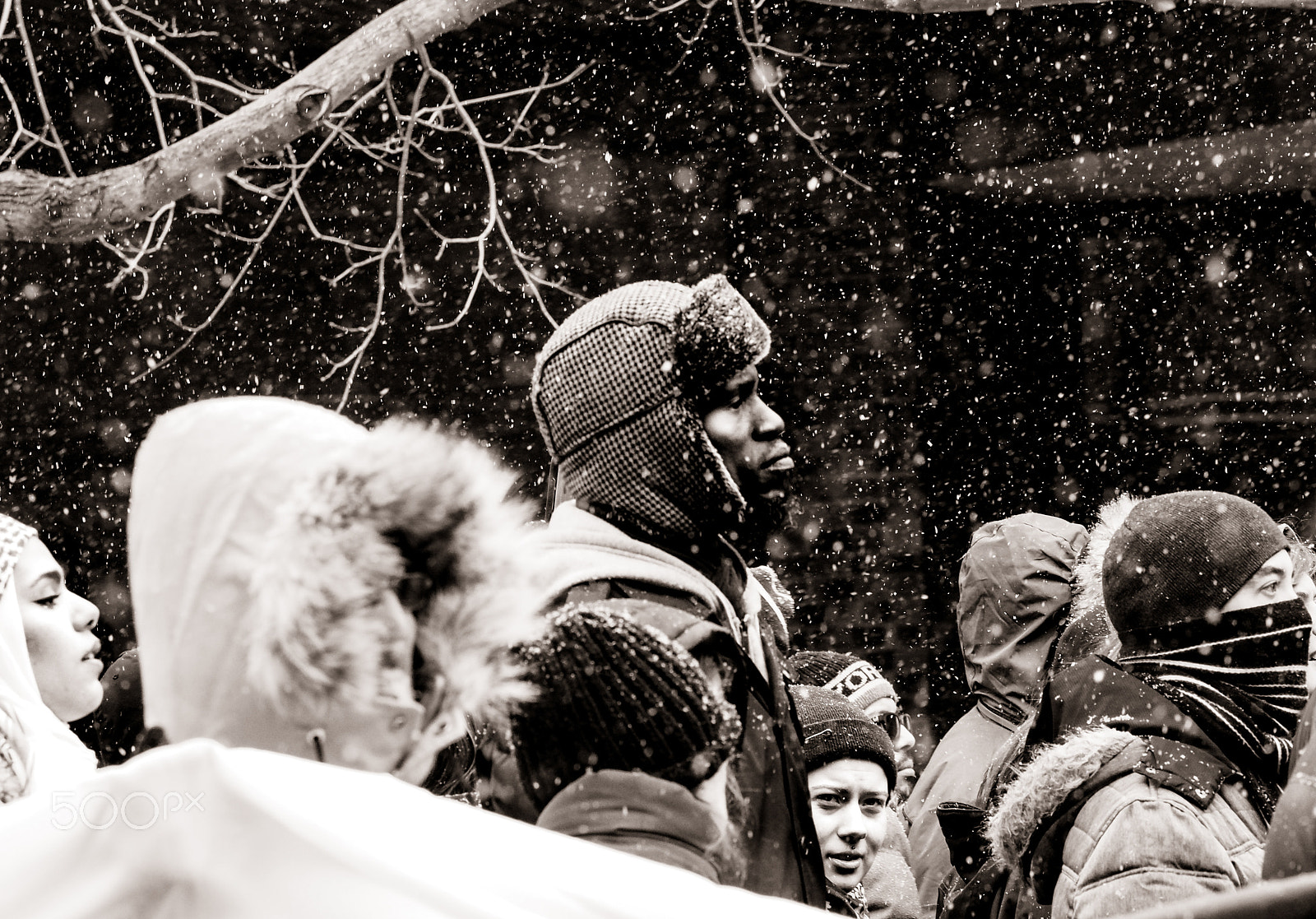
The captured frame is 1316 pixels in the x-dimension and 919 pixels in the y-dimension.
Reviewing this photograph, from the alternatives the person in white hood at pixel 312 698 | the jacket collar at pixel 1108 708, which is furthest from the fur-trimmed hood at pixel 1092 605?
the person in white hood at pixel 312 698

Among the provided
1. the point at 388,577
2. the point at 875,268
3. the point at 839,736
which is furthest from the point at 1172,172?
the point at 388,577

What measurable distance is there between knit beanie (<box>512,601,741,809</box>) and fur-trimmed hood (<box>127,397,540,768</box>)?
334 mm

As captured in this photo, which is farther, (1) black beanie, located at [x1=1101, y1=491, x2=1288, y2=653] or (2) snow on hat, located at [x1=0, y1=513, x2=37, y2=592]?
(2) snow on hat, located at [x1=0, y1=513, x2=37, y2=592]

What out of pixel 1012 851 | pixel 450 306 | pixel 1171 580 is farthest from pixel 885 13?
pixel 1012 851

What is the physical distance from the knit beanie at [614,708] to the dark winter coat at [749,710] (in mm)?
190

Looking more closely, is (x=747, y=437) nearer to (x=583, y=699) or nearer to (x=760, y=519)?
(x=760, y=519)

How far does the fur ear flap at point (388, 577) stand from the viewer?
133 centimetres

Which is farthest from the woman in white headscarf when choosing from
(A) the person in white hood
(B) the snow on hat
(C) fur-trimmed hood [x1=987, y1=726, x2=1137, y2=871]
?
(C) fur-trimmed hood [x1=987, y1=726, x2=1137, y2=871]

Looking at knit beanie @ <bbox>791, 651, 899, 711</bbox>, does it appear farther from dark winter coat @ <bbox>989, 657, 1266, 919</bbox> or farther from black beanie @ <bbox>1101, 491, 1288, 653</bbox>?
dark winter coat @ <bbox>989, 657, 1266, 919</bbox>

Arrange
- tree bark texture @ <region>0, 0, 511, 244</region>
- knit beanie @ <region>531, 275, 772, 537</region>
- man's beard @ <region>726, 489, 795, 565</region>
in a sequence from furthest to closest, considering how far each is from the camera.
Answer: tree bark texture @ <region>0, 0, 511, 244</region> → man's beard @ <region>726, 489, 795, 565</region> → knit beanie @ <region>531, 275, 772, 537</region>

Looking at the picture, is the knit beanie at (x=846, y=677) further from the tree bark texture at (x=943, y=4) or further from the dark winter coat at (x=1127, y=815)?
the tree bark texture at (x=943, y=4)

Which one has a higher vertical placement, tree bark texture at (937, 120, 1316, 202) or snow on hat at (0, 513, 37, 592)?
tree bark texture at (937, 120, 1316, 202)

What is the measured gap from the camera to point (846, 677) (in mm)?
4176

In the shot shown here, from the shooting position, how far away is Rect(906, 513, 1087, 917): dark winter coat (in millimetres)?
4125
